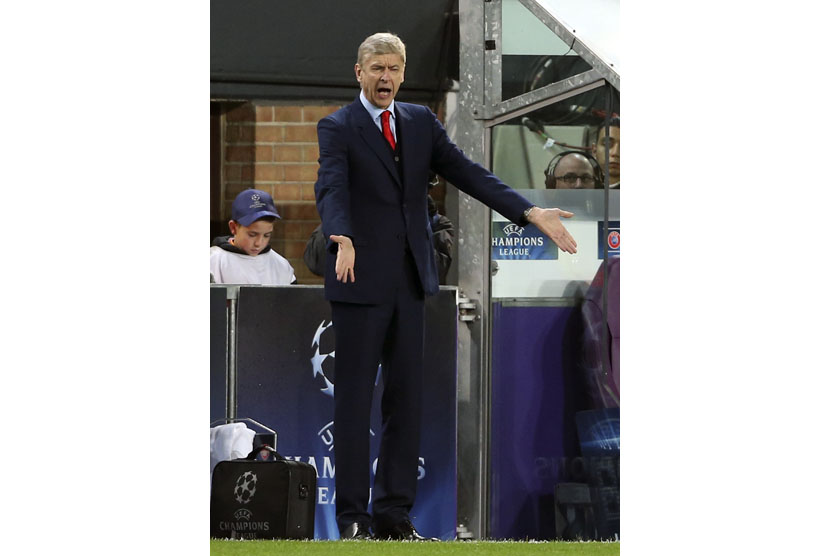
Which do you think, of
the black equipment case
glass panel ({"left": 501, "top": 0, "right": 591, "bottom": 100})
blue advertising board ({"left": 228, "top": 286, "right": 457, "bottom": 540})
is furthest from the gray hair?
the black equipment case

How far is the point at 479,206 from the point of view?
198 inches

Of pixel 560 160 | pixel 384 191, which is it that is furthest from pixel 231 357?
pixel 560 160

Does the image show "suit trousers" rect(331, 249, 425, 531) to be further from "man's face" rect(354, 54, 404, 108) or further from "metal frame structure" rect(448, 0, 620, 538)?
"man's face" rect(354, 54, 404, 108)

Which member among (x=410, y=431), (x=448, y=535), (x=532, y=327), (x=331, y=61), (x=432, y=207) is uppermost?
(x=331, y=61)

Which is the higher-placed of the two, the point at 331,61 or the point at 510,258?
the point at 331,61

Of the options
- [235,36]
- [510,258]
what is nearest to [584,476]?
[510,258]

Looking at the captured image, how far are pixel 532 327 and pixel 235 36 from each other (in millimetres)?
1541

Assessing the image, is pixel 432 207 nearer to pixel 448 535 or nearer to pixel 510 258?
pixel 510 258

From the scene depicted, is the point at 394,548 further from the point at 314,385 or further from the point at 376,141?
the point at 376,141

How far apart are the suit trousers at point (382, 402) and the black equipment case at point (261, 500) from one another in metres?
0.15

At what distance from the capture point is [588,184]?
502 centimetres

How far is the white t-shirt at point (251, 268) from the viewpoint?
4.97 m

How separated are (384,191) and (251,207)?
53cm
